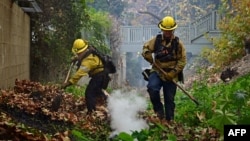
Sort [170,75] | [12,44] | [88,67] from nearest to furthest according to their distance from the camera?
[170,75] < [88,67] < [12,44]

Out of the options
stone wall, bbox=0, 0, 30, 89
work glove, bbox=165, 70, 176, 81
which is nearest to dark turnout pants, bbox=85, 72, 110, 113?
work glove, bbox=165, 70, 176, 81

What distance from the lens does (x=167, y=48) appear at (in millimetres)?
10344

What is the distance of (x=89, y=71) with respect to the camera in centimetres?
1128

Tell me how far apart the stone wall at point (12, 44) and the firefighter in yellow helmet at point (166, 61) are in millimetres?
3069

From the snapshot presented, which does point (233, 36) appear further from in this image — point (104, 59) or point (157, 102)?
point (157, 102)

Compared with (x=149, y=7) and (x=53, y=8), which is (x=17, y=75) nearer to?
(x=53, y=8)

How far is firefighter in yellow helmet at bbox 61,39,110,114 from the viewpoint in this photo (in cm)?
1101

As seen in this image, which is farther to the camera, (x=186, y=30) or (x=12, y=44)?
(x=186, y=30)

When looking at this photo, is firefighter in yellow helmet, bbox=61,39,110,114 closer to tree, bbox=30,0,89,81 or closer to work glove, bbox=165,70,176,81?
work glove, bbox=165,70,176,81

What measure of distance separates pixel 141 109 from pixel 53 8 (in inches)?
319

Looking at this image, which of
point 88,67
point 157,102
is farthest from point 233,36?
point 157,102

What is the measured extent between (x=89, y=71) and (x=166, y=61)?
158cm

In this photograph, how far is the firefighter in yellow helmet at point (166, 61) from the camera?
10.3m

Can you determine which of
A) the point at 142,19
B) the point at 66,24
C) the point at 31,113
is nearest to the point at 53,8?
the point at 66,24
